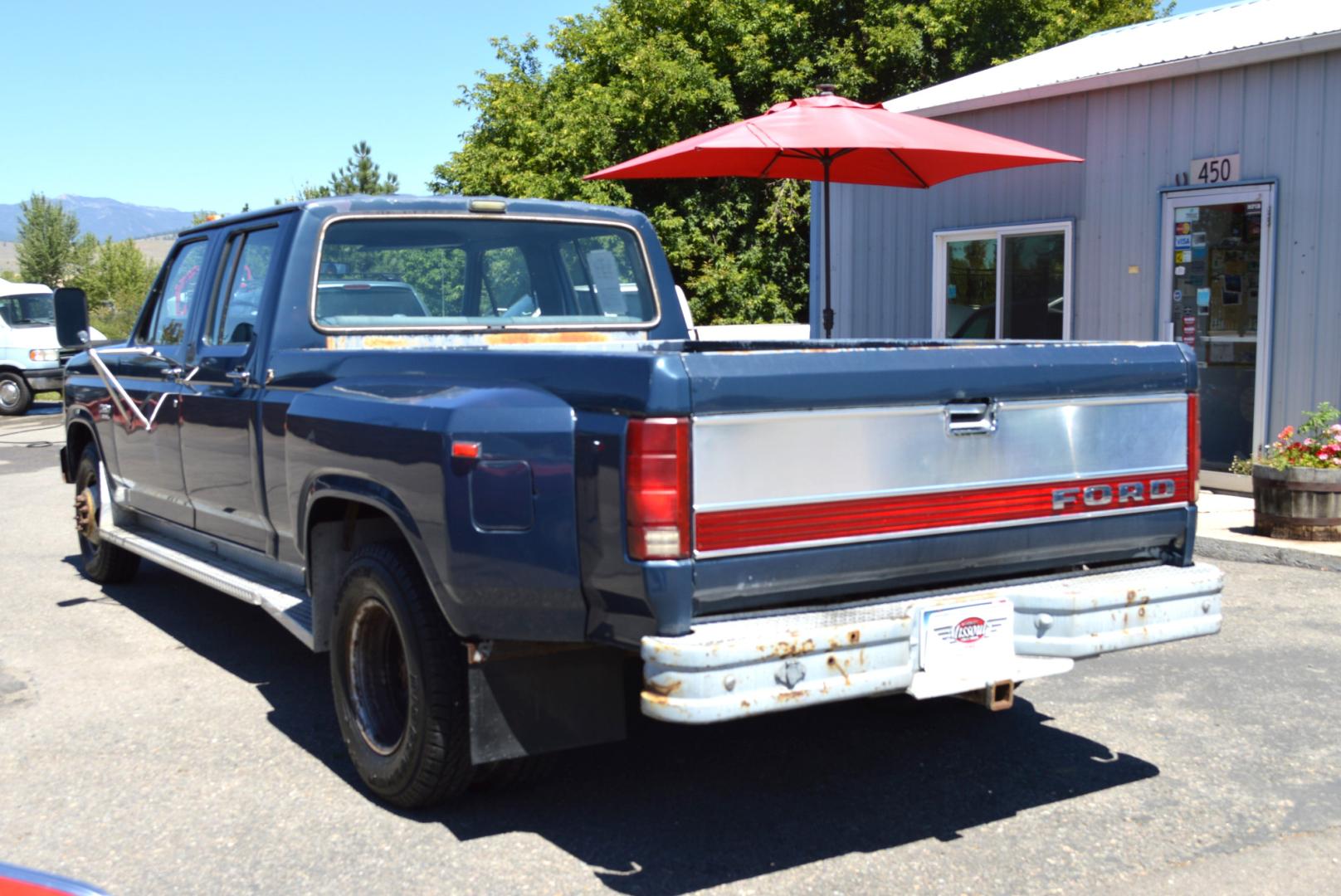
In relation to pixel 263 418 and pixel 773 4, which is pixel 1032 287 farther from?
pixel 773 4

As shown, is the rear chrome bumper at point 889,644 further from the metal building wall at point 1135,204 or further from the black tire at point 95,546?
the metal building wall at point 1135,204

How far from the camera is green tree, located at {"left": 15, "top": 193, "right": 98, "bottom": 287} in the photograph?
7044 cm

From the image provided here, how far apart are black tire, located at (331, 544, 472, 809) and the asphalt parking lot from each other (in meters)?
0.18

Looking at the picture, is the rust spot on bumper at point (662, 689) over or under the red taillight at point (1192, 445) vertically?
under

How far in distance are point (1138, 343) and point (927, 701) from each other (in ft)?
6.03

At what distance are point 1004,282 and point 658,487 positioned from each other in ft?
31.2

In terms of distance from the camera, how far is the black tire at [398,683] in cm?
380

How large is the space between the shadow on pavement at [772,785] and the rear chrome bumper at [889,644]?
0.66m

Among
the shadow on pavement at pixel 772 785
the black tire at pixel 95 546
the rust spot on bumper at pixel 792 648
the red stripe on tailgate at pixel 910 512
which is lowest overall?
the shadow on pavement at pixel 772 785

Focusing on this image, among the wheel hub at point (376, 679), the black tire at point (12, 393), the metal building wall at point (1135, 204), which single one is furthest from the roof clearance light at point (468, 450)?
the black tire at point (12, 393)

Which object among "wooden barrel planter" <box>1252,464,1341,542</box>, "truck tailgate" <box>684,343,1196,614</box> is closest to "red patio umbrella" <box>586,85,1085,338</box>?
"wooden barrel planter" <box>1252,464,1341,542</box>

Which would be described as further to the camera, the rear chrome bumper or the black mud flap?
the black mud flap

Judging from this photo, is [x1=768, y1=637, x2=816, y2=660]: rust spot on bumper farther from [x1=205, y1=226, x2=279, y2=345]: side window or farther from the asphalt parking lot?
[x1=205, y1=226, x2=279, y2=345]: side window

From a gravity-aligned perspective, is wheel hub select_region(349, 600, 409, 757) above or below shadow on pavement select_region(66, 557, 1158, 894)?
above
